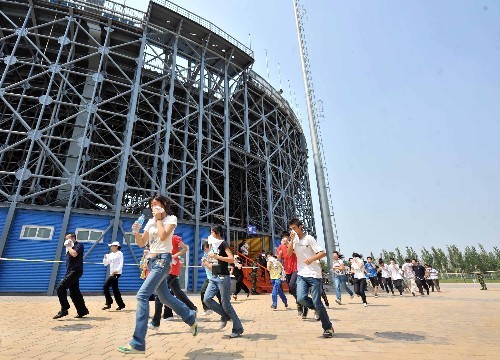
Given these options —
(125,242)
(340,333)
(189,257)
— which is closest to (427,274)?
(189,257)

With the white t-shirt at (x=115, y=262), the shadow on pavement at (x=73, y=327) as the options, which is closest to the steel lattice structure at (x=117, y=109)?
the white t-shirt at (x=115, y=262)

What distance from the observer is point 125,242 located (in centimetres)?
1323

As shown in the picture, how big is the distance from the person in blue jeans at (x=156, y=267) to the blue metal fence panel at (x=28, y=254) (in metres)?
10.8

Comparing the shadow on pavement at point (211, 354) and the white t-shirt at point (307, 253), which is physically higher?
the white t-shirt at point (307, 253)

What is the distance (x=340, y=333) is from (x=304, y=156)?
90.4ft

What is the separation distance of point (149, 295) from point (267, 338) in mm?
2083

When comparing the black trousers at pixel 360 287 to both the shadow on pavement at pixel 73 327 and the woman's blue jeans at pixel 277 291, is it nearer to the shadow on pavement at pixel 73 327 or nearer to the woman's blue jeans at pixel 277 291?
the woman's blue jeans at pixel 277 291

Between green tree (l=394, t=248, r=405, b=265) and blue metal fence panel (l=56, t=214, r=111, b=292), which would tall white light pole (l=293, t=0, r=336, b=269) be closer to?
blue metal fence panel (l=56, t=214, r=111, b=292)

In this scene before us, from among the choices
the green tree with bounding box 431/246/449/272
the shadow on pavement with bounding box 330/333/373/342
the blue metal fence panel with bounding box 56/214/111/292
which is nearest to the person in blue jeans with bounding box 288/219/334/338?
the shadow on pavement with bounding box 330/333/373/342

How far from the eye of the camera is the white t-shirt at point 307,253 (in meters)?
4.75

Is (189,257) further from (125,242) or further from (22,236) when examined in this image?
(22,236)

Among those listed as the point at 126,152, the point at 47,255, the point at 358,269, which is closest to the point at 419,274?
the point at 358,269

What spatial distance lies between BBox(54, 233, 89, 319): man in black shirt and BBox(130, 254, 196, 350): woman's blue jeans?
11.3ft

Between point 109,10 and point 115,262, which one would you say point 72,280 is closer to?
point 115,262
